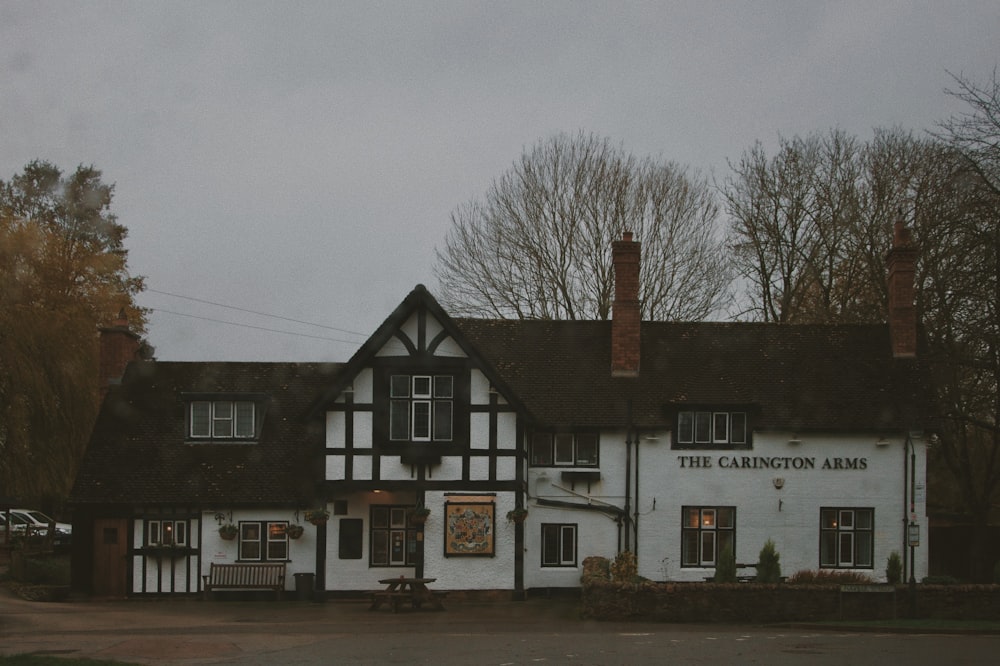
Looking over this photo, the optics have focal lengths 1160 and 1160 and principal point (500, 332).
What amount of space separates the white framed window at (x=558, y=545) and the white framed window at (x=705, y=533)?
3.00 m

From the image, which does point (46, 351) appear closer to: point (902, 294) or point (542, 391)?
point (542, 391)

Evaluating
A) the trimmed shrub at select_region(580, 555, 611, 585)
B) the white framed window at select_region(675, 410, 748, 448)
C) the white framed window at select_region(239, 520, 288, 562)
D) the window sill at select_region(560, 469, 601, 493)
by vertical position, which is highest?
the white framed window at select_region(675, 410, 748, 448)

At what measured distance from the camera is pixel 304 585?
99.5ft

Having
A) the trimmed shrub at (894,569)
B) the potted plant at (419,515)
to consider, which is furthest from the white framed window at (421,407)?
the trimmed shrub at (894,569)

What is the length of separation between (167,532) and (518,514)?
30.9 feet

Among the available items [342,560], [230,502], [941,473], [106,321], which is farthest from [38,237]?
[941,473]

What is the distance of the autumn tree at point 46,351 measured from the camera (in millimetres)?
32594

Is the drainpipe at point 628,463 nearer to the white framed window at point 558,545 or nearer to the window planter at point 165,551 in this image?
the white framed window at point 558,545

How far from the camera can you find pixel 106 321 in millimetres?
41688

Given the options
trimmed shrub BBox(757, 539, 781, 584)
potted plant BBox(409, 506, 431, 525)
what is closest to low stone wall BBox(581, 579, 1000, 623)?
trimmed shrub BBox(757, 539, 781, 584)

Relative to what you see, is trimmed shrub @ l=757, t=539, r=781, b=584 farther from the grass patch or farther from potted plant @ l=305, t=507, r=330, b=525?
potted plant @ l=305, t=507, r=330, b=525

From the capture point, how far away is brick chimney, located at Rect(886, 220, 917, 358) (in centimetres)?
3216

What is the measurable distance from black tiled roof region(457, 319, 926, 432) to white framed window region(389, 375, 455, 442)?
2665 millimetres

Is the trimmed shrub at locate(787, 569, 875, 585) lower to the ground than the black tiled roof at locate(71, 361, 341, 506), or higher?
lower
